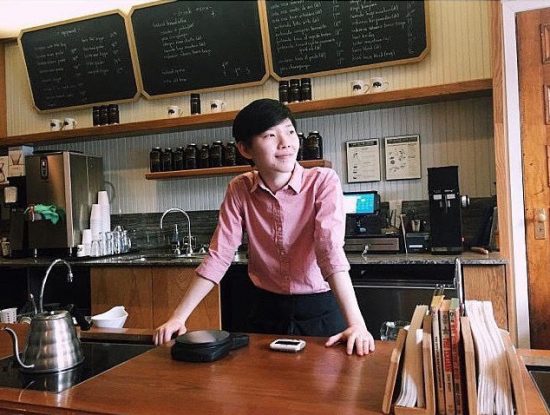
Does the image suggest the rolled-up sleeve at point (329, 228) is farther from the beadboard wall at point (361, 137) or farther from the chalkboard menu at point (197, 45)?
the chalkboard menu at point (197, 45)

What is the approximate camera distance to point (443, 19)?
3.00m

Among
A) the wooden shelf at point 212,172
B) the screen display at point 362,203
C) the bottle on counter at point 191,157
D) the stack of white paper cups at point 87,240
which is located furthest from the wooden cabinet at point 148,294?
the screen display at point 362,203

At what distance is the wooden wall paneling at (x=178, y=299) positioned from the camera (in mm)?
2836

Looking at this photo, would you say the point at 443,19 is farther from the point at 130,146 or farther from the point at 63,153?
the point at 63,153

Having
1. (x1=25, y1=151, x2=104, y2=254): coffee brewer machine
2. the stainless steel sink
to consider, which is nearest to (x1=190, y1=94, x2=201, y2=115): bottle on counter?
(x1=25, y1=151, x2=104, y2=254): coffee brewer machine

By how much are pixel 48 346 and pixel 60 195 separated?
256cm

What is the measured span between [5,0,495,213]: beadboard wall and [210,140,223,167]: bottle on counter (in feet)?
0.69

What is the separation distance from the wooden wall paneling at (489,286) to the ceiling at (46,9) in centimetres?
277

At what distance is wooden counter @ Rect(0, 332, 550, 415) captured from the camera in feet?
2.86

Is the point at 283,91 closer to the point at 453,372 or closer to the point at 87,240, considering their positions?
the point at 87,240

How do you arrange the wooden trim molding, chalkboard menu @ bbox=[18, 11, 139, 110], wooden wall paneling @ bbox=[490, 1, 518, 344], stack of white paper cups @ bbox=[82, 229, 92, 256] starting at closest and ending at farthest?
1. wooden wall paneling @ bbox=[490, 1, 518, 344]
2. the wooden trim molding
3. stack of white paper cups @ bbox=[82, 229, 92, 256]
4. chalkboard menu @ bbox=[18, 11, 139, 110]

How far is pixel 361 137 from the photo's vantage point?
10.6 feet

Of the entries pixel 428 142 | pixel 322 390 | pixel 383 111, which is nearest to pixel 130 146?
pixel 383 111

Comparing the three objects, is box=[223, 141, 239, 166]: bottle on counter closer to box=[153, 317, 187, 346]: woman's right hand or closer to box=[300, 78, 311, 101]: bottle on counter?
box=[300, 78, 311, 101]: bottle on counter
